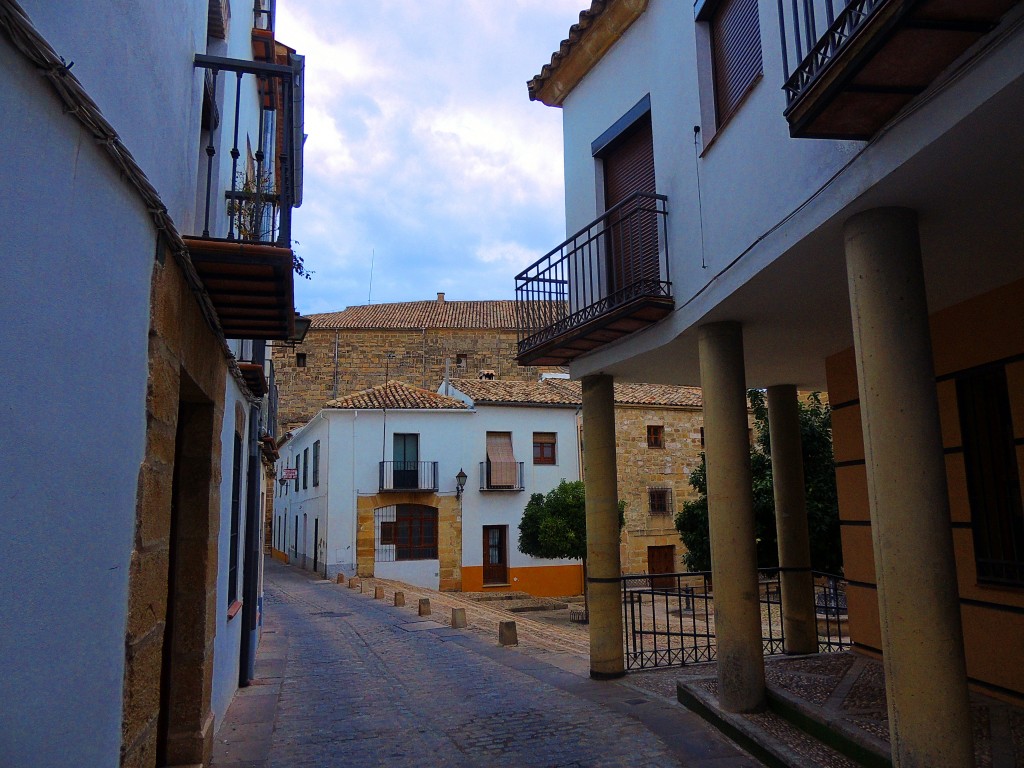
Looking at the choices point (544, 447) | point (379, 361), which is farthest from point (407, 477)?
point (379, 361)

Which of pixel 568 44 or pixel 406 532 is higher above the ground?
A: pixel 568 44

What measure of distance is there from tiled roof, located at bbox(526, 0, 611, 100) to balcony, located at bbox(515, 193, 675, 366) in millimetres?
1966

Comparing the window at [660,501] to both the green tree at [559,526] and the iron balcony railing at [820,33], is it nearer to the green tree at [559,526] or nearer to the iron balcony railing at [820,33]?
the green tree at [559,526]

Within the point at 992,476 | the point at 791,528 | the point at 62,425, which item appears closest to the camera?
the point at 62,425

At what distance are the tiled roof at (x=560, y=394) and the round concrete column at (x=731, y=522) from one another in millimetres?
20562

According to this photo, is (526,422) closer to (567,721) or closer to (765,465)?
(765,465)

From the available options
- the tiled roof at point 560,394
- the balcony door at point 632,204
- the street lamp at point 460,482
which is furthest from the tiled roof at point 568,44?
the tiled roof at point 560,394

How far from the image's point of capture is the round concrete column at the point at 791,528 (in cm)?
845

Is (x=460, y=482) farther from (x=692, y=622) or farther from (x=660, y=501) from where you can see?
(x=692, y=622)

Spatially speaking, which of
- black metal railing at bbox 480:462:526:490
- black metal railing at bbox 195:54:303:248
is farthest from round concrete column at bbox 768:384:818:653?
black metal railing at bbox 480:462:526:490

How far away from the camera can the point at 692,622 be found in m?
16.1

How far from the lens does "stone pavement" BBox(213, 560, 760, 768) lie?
5.75 meters

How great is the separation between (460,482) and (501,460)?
2.22m

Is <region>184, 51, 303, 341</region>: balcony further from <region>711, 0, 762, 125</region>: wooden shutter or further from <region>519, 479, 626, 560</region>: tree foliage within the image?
<region>519, 479, 626, 560</region>: tree foliage
